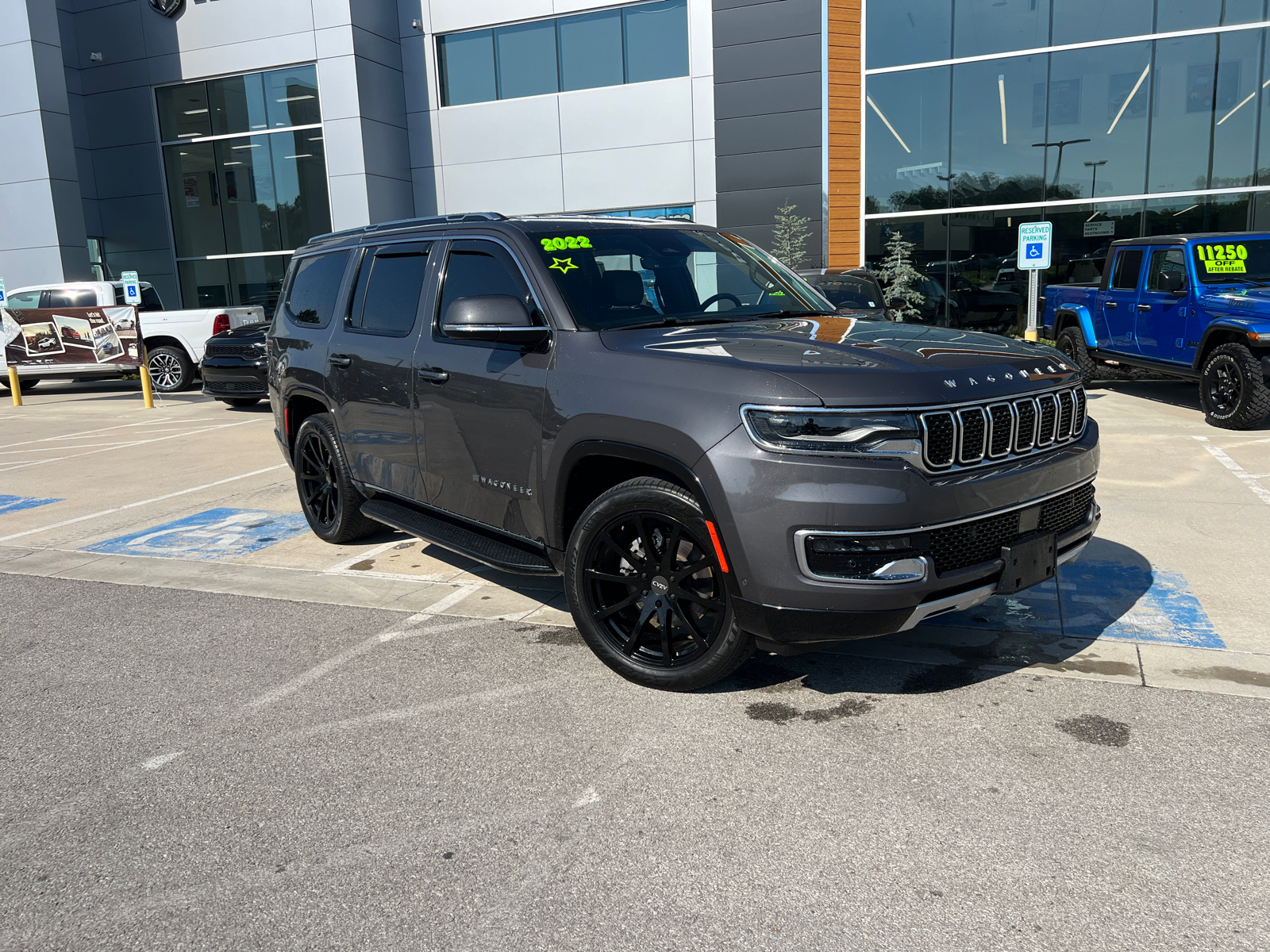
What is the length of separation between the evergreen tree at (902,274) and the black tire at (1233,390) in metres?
9.90

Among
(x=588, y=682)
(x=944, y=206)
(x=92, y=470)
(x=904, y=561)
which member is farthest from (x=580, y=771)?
(x=944, y=206)

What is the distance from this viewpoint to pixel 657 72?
21484 millimetres

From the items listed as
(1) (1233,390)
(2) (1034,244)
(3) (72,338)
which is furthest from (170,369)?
(1) (1233,390)

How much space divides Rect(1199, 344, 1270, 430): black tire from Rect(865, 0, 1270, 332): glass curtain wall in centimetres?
968

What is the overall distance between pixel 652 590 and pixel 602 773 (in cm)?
80

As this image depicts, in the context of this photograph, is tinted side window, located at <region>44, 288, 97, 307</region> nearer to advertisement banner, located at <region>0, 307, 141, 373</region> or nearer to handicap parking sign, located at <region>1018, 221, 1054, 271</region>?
advertisement banner, located at <region>0, 307, 141, 373</region>

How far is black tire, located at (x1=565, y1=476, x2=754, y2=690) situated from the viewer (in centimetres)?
361

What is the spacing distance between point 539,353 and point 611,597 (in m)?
1.08

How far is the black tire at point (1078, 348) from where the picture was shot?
12.8 meters

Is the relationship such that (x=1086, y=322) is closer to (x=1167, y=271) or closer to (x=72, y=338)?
(x=1167, y=271)

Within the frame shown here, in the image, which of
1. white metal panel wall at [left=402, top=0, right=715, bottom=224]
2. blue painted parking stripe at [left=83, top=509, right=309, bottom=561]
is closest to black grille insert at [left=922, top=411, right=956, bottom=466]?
blue painted parking stripe at [left=83, top=509, right=309, bottom=561]

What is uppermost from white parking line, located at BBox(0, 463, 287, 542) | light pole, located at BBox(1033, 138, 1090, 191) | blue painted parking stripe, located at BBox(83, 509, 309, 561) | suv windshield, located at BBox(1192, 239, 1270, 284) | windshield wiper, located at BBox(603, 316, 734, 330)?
light pole, located at BBox(1033, 138, 1090, 191)

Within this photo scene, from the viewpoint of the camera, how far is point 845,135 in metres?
20.4

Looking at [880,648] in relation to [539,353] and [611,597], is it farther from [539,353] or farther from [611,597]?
[539,353]
